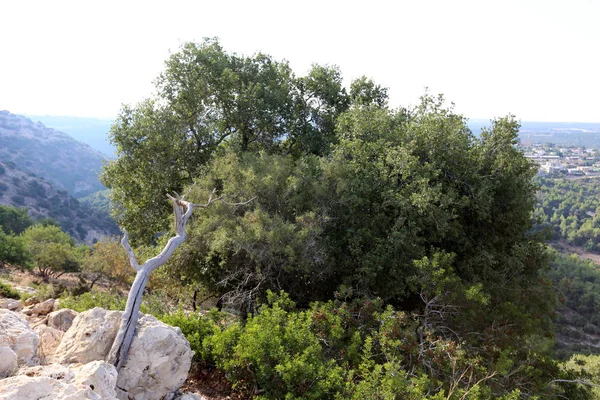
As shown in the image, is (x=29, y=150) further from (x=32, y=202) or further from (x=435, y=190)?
(x=435, y=190)

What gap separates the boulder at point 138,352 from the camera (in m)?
6.41

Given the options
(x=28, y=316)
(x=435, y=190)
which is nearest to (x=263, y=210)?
(x=435, y=190)

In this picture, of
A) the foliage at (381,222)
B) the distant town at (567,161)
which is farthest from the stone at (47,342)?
the distant town at (567,161)

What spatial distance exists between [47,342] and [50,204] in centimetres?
10486

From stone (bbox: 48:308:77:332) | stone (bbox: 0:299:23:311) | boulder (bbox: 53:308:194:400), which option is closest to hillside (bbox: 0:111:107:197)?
stone (bbox: 0:299:23:311)

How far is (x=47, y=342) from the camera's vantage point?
7.05m

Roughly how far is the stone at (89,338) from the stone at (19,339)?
52cm

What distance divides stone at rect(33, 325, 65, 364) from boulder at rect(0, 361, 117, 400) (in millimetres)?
1102

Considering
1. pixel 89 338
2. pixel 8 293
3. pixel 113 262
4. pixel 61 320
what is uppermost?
pixel 89 338

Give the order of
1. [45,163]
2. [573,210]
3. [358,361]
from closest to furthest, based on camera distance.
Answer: [358,361]
[573,210]
[45,163]

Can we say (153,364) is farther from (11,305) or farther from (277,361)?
(11,305)

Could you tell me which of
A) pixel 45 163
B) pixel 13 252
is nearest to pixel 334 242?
pixel 13 252

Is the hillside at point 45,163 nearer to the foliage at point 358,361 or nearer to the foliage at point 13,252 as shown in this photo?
the foliage at point 13,252

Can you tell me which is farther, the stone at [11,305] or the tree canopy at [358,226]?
the stone at [11,305]
